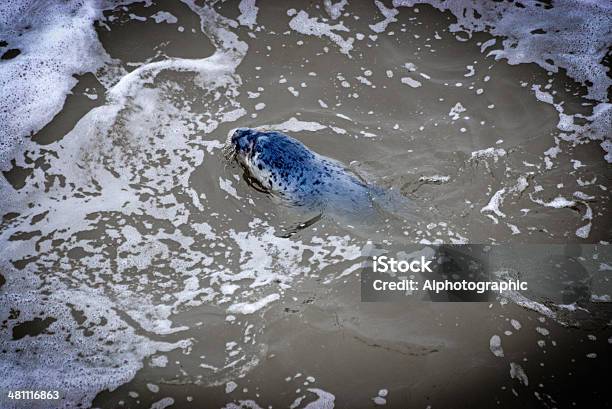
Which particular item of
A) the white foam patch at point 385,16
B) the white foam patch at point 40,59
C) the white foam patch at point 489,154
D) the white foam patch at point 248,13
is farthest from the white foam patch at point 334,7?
the white foam patch at point 40,59

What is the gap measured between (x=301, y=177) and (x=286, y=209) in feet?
1.05

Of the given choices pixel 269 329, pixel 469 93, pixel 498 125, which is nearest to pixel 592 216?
pixel 498 125

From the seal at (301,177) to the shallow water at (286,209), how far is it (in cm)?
16

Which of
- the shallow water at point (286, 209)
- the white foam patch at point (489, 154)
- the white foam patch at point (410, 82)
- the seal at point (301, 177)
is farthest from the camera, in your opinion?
the white foam patch at point (410, 82)

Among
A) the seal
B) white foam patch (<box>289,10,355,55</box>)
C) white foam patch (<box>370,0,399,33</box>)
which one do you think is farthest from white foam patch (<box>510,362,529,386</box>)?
white foam patch (<box>370,0,399,33</box>)

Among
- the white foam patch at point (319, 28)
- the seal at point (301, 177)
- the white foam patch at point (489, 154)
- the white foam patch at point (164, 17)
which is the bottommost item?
the seal at point (301, 177)

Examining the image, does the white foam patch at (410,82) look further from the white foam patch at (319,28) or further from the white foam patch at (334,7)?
the white foam patch at (334,7)

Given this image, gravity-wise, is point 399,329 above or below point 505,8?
below

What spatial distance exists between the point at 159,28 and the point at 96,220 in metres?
2.89

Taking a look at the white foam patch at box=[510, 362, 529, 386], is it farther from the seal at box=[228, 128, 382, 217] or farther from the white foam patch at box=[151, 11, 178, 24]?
the white foam patch at box=[151, 11, 178, 24]

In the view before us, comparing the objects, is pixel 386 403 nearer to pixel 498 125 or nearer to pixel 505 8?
pixel 498 125

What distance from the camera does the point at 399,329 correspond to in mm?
3391

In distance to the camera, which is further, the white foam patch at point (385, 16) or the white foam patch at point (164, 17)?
the white foam patch at point (164, 17)

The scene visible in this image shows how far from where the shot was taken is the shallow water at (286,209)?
10.5 feet
